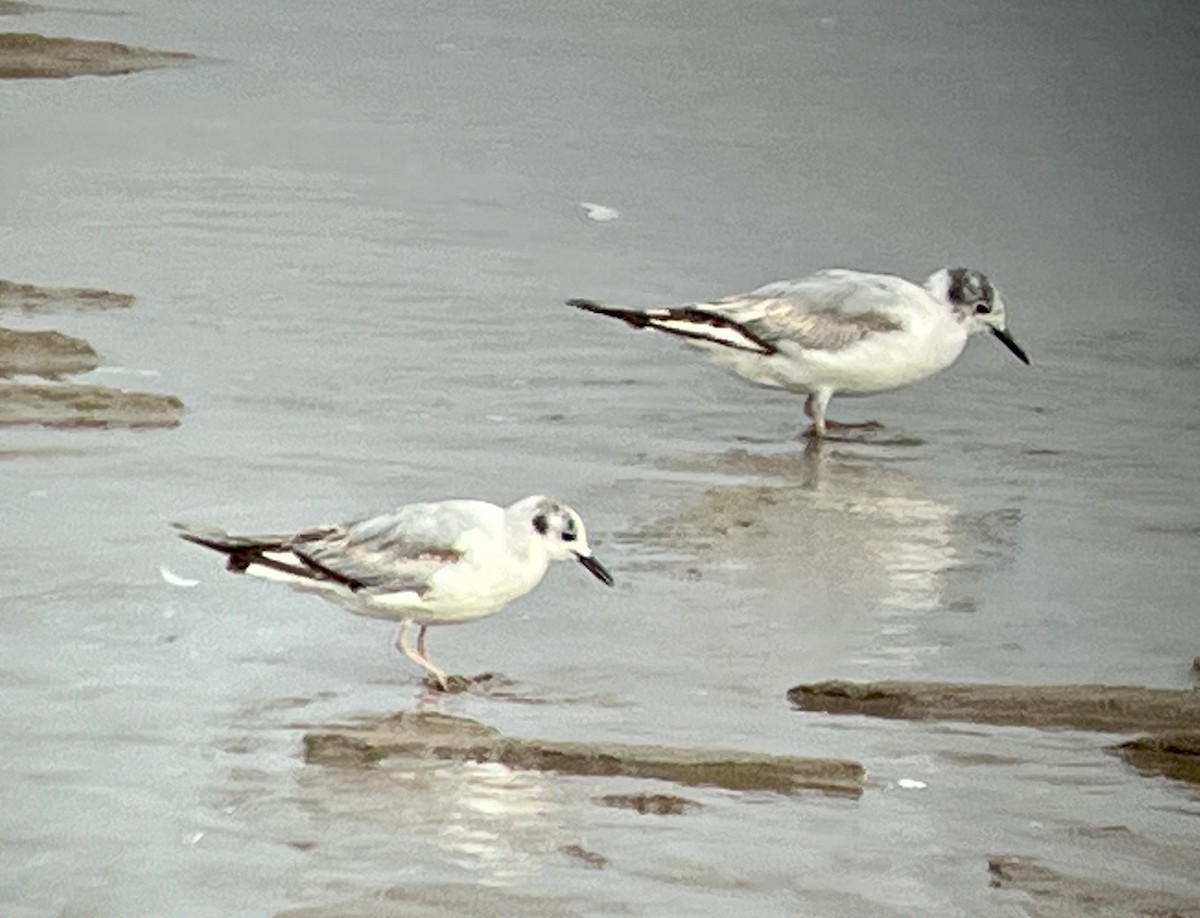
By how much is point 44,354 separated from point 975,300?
47.0 inches

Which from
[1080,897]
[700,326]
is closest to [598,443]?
[700,326]

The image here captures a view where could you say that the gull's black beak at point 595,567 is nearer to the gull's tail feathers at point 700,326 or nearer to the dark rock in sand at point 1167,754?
the dark rock in sand at point 1167,754

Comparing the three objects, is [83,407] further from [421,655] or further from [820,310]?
[820,310]

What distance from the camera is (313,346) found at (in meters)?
3.59

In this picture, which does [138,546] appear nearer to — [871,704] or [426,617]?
[426,617]

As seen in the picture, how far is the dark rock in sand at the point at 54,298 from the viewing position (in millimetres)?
3609

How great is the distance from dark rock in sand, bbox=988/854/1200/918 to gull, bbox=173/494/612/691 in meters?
0.55

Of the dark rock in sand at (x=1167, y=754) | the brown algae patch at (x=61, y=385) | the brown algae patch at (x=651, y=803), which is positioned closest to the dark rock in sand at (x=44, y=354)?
the brown algae patch at (x=61, y=385)

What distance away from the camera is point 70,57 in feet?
13.6

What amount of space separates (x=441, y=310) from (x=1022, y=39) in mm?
1135

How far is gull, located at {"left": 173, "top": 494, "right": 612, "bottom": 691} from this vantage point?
106 inches

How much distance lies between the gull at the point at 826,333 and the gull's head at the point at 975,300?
0.03 m

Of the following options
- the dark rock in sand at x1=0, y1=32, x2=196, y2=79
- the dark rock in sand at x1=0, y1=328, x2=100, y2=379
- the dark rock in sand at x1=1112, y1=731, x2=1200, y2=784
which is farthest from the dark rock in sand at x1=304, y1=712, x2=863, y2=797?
the dark rock in sand at x1=0, y1=32, x2=196, y2=79

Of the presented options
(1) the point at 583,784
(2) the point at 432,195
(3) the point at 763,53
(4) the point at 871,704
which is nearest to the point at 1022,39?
(3) the point at 763,53
